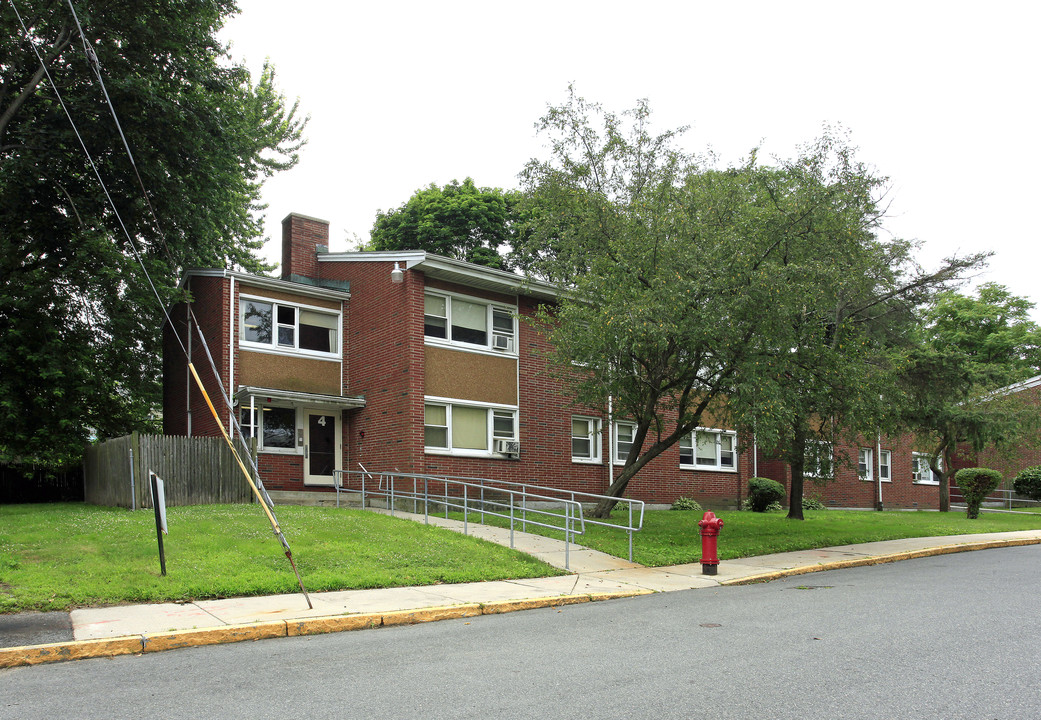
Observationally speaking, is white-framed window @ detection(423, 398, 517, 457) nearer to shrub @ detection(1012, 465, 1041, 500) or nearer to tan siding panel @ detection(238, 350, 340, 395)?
tan siding panel @ detection(238, 350, 340, 395)

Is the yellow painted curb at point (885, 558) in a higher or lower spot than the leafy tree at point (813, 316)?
lower

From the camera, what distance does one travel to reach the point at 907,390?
24.1m

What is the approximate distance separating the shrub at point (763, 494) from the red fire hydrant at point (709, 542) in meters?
16.2

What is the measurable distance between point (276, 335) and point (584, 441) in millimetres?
9162

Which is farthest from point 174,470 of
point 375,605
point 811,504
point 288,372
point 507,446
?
point 811,504

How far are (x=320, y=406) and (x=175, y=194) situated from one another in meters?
6.74

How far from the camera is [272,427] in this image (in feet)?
67.5

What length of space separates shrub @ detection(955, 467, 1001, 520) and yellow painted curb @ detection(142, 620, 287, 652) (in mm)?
24668

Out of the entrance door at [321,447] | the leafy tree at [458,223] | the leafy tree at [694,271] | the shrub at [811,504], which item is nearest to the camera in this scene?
the leafy tree at [694,271]

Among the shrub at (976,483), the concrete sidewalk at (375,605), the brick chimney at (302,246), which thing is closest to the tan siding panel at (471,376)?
the brick chimney at (302,246)

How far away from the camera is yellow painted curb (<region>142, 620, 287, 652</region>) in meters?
7.38

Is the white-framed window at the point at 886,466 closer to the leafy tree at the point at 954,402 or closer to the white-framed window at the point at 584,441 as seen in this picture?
the leafy tree at the point at 954,402

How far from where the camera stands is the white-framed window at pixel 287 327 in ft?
67.3

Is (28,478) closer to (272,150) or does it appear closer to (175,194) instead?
(175,194)
